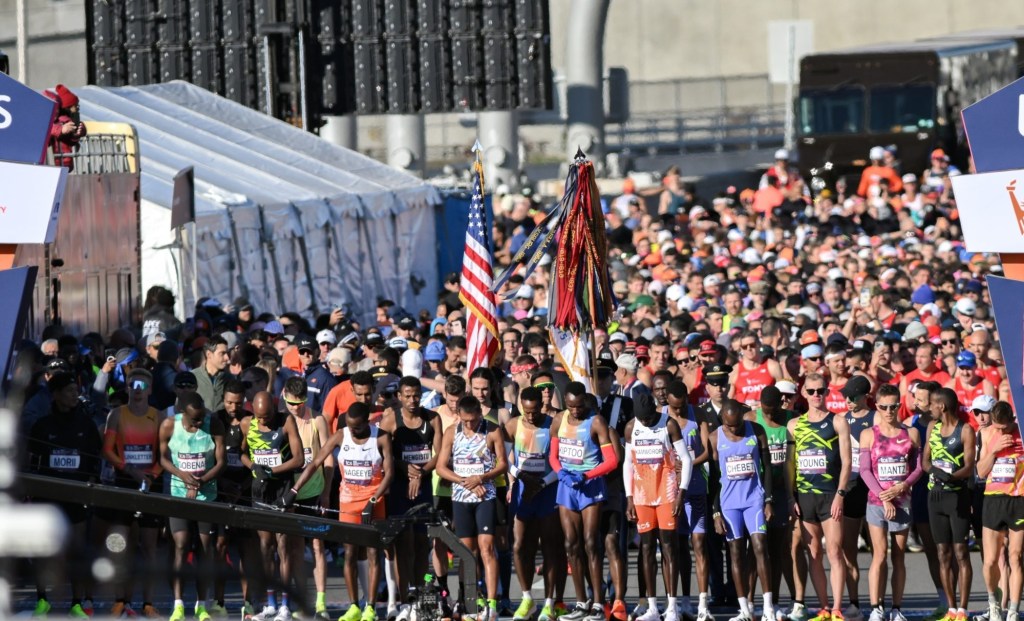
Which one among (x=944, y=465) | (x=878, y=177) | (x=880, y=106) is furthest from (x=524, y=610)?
(x=880, y=106)

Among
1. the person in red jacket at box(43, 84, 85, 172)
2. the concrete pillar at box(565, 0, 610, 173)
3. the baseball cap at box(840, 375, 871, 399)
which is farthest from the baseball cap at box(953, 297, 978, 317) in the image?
→ the concrete pillar at box(565, 0, 610, 173)

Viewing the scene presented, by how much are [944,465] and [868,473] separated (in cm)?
47

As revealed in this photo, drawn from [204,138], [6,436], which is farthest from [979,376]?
[204,138]

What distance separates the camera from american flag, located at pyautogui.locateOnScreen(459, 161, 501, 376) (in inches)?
560

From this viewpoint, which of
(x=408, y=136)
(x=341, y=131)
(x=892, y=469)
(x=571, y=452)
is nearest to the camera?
(x=892, y=469)

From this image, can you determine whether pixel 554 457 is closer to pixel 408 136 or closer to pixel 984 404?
pixel 984 404

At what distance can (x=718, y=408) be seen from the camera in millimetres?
11727

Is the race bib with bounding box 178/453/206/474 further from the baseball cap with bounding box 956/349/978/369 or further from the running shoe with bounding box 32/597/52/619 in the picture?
the running shoe with bounding box 32/597/52/619

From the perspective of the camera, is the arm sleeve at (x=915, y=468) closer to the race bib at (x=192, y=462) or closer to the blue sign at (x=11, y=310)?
the race bib at (x=192, y=462)

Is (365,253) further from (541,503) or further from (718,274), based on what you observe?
(541,503)

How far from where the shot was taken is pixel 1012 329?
7.27 meters

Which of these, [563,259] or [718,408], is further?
[563,259]

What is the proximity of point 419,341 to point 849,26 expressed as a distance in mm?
38155

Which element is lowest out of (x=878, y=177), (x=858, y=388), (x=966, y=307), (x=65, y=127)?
(x=858, y=388)
